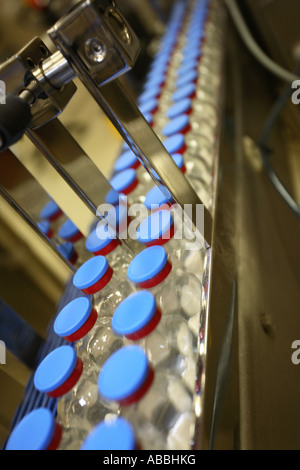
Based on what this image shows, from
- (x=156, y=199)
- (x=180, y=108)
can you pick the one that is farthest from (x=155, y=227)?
(x=180, y=108)

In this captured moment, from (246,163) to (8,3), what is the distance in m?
2.77

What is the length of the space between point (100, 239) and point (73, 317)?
205 mm

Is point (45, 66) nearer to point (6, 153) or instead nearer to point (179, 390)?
point (6, 153)

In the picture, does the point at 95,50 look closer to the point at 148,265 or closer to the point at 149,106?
the point at 148,265

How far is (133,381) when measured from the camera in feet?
1.40

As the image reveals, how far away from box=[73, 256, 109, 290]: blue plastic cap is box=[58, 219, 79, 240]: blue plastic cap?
5.6 inches

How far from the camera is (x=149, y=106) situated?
4.07ft

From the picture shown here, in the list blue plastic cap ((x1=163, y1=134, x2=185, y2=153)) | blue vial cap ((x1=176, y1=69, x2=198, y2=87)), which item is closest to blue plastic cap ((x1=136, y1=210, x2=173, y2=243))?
blue plastic cap ((x1=163, y1=134, x2=185, y2=153))

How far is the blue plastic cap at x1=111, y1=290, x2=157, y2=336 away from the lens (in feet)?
1.58

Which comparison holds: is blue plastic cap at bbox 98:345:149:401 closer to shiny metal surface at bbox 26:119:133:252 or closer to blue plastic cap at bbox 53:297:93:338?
blue plastic cap at bbox 53:297:93:338

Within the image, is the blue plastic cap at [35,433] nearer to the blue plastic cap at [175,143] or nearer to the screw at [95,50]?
the screw at [95,50]

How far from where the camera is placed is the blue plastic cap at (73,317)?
1.87 ft

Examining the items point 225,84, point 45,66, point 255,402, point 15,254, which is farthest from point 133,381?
point 225,84

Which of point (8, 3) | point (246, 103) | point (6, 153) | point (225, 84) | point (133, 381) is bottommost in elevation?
point (246, 103)
